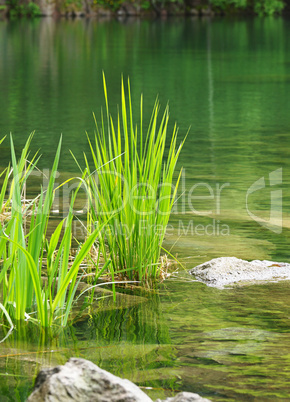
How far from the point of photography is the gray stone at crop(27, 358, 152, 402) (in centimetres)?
260

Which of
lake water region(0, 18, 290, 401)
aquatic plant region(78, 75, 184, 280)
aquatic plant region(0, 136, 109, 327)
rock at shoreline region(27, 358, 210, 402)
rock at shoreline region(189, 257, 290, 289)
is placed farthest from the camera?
rock at shoreline region(189, 257, 290, 289)

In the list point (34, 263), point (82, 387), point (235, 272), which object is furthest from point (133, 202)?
point (82, 387)

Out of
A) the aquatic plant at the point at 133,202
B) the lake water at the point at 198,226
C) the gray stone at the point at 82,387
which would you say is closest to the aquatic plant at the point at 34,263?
the lake water at the point at 198,226

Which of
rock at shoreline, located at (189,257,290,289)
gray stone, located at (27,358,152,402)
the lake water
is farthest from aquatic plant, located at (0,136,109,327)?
rock at shoreline, located at (189,257,290,289)

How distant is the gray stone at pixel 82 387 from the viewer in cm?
260

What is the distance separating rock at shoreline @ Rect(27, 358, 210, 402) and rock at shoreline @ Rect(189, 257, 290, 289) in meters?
2.08

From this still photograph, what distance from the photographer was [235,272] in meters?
4.81

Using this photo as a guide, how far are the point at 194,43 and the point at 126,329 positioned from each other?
27.2 m

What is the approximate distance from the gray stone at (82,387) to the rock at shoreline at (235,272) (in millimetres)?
2083

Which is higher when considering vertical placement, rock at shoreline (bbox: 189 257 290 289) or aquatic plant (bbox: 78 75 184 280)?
aquatic plant (bbox: 78 75 184 280)

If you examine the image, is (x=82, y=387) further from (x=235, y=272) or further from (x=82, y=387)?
(x=235, y=272)

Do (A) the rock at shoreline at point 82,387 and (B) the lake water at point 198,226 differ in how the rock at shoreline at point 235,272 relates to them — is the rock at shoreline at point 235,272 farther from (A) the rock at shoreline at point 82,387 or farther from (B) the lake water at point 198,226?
(A) the rock at shoreline at point 82,387

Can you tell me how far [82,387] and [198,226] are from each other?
3.63 m

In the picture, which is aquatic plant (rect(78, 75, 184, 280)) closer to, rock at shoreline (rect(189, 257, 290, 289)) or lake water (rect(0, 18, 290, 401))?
lake water (rect(0, 18, 290, 401))
